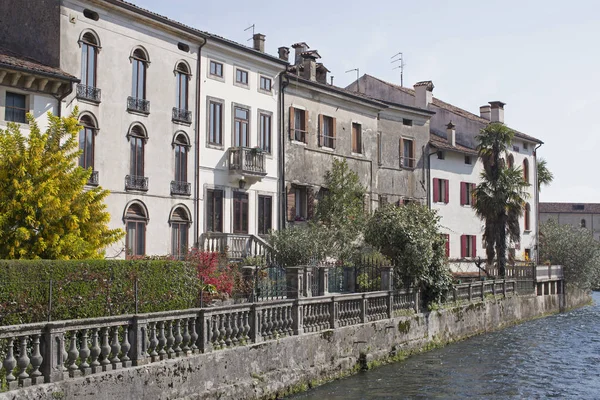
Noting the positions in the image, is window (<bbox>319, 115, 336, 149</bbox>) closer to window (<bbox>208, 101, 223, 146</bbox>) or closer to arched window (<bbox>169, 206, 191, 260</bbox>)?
window (<bbox>208, 101, 223, 146</bbox>)

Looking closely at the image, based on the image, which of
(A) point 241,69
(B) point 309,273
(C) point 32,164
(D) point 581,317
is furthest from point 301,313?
(D) point 581,317

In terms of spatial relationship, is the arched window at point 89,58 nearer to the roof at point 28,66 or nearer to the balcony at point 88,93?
the balcony at point 88,93

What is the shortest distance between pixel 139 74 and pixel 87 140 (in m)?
3.58

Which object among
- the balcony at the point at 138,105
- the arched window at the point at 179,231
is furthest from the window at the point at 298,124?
the balcony at the point at 138,105

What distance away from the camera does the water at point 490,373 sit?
1845 cm

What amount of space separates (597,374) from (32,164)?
16674 mm

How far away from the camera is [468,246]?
1847 inches

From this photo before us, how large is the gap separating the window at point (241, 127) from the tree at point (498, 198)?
17.5 meters

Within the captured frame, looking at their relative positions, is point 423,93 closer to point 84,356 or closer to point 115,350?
point 115,350

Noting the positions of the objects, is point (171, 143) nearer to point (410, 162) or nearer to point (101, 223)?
point (101, 223)

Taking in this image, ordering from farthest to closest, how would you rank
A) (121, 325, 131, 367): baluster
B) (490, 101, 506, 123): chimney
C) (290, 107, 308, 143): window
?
(490, 101, 506, 123): chimney, (290, 107, 308, 143): window, (121, 325, 131, 367): baluster

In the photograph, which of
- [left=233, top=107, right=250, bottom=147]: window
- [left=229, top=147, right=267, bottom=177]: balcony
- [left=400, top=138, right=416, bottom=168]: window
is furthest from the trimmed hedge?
[left=400, top=138, right=416, bottom=168]: window

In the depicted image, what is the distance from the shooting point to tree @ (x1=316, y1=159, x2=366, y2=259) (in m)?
31.7

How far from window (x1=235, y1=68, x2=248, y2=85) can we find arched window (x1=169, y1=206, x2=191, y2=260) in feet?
20.2
